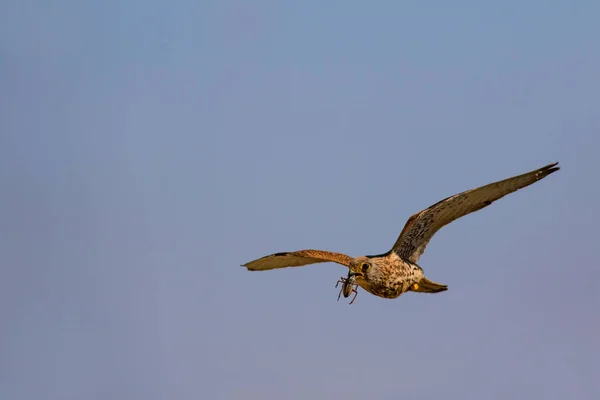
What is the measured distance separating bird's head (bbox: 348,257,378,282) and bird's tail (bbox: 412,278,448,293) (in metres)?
2.42

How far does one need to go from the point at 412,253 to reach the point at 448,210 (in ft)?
6.41

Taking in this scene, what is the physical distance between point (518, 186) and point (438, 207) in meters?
2.28

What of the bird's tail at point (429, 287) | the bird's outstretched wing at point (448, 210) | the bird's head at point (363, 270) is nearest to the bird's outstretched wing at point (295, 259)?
the bird's head at point (363, 270)

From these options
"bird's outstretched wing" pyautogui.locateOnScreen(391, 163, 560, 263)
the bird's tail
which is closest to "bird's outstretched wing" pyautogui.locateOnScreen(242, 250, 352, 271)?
"bird's outstretched wing" pyautogui.locateOnScreen(391, 163, 560, 263)

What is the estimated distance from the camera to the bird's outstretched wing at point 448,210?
25203 mm

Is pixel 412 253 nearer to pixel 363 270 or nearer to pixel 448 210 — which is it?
pixel 448 210

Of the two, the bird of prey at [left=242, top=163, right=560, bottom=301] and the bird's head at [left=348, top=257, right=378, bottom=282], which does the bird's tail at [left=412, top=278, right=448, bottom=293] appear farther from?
the bird's head at [left=348, top=257, right=378, bottom=282]

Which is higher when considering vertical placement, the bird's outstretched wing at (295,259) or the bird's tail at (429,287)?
the bird's outstretched wing at (295,259)

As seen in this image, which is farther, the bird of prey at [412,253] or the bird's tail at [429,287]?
the bird's tail at [429,287]

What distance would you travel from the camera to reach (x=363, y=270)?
26000 mm

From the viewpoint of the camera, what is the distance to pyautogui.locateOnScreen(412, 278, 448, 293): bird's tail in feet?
91.9

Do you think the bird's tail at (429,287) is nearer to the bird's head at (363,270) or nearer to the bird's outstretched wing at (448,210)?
the bird's outstretched wing at (448,210)

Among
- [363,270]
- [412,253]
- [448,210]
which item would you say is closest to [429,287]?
[412,253]

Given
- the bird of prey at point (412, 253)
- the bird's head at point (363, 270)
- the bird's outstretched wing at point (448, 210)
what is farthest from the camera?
the bird's head at point (363, 270)
